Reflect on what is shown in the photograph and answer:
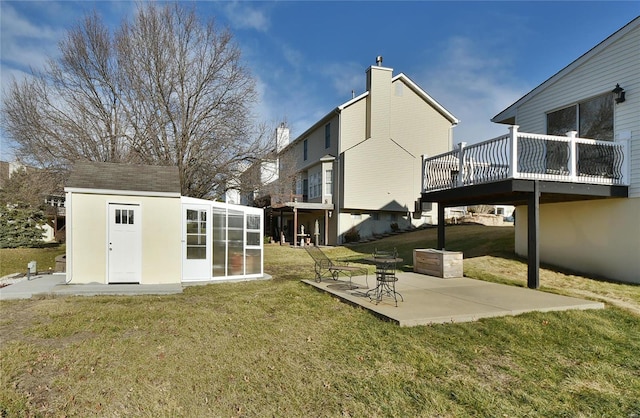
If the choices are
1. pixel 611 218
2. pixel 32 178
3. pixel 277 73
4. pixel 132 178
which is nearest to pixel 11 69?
pixel 32 178

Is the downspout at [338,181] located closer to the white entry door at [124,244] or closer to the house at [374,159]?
the house at [374,159]

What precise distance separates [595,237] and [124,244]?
1315 centimetres

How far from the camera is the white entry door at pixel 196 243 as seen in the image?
418 inches

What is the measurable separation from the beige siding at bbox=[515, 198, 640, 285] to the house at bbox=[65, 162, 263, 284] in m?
10.1

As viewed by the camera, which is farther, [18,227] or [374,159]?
[374,159]

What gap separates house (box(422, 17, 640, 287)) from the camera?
9391 millimetres

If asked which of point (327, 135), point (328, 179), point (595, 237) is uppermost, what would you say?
point (327, 135)

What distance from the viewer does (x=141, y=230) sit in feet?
32.6

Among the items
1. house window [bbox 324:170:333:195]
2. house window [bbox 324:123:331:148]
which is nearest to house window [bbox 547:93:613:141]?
house window [bbox 324:170:333:195]

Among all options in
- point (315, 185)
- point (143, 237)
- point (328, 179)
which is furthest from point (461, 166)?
point (315, 185)

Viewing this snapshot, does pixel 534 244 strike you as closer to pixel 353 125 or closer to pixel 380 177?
pixel 380 177

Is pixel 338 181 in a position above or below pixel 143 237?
above

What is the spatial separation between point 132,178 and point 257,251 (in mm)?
4283

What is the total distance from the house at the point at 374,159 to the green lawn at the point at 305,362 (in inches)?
629
